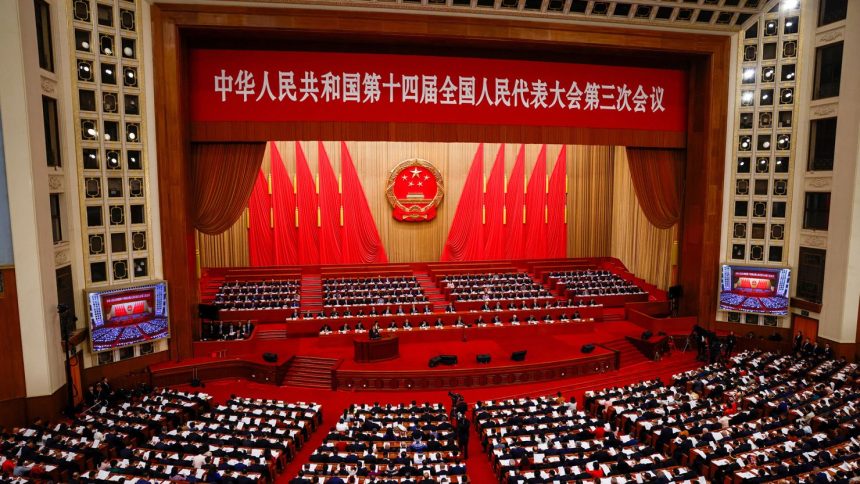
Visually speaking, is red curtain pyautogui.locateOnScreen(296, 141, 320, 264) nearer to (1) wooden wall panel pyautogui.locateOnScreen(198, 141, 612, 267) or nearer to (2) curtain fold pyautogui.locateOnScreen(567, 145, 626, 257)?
(1) wooden wall panel pyautogui.locateOnScreen(198, 141, 612, 267)

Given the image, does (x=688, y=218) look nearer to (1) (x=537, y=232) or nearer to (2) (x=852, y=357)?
(2) (x=852, y=357)

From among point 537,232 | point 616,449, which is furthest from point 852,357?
point 537,232

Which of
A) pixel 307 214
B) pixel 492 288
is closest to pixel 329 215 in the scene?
pixel 307 214

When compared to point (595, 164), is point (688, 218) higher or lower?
lower

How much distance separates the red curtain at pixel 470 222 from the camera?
22.0 meters

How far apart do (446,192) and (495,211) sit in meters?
2.23

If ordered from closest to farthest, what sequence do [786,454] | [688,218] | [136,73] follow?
[786,454], [136,73], [688,218]

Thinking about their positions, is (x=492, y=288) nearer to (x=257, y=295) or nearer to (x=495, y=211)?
(x=495, y=211)

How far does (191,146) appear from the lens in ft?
46.3

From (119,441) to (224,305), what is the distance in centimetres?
817

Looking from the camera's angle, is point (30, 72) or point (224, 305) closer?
point (30, 72)

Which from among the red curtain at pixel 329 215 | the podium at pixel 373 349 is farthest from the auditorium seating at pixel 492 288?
the red curtain at pixel 329 215

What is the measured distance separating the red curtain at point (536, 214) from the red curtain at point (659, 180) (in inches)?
233

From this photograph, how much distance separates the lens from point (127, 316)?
491 inches
